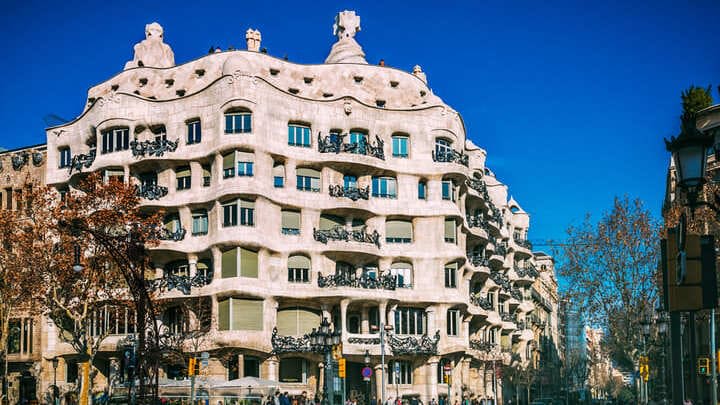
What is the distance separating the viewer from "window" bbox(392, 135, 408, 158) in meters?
62.0

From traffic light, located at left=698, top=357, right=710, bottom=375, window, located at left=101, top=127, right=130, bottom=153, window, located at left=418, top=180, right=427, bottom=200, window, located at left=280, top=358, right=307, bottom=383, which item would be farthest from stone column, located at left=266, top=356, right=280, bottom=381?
traffic light, located at left=698, top=357, right=710, bottom=375

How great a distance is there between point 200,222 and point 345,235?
29.0 feet

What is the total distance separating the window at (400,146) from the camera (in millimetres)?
61950

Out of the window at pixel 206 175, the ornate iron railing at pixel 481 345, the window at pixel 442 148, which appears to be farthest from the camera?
the ornate iron railing at pixel 481 345

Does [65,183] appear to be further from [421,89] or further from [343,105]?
[421,89]

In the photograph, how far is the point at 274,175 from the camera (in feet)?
190

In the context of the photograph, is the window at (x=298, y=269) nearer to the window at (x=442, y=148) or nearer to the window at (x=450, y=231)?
the window at (x=450, y=231)

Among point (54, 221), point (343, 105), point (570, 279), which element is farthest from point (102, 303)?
point (570, 279)

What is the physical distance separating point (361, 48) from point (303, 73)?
782 centimetres

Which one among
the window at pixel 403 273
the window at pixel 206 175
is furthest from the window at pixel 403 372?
the window at pixel 206 175

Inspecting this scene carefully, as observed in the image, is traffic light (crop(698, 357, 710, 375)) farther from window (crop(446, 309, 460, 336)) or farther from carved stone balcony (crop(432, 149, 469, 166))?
carved stone balcony (crop(432, 149, 469, 166))

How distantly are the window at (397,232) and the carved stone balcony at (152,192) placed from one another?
560 inches

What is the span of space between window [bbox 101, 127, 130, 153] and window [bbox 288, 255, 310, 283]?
1265 cm

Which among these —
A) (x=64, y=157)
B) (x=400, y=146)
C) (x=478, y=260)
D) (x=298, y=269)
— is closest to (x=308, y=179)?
(x=298, y=269)
